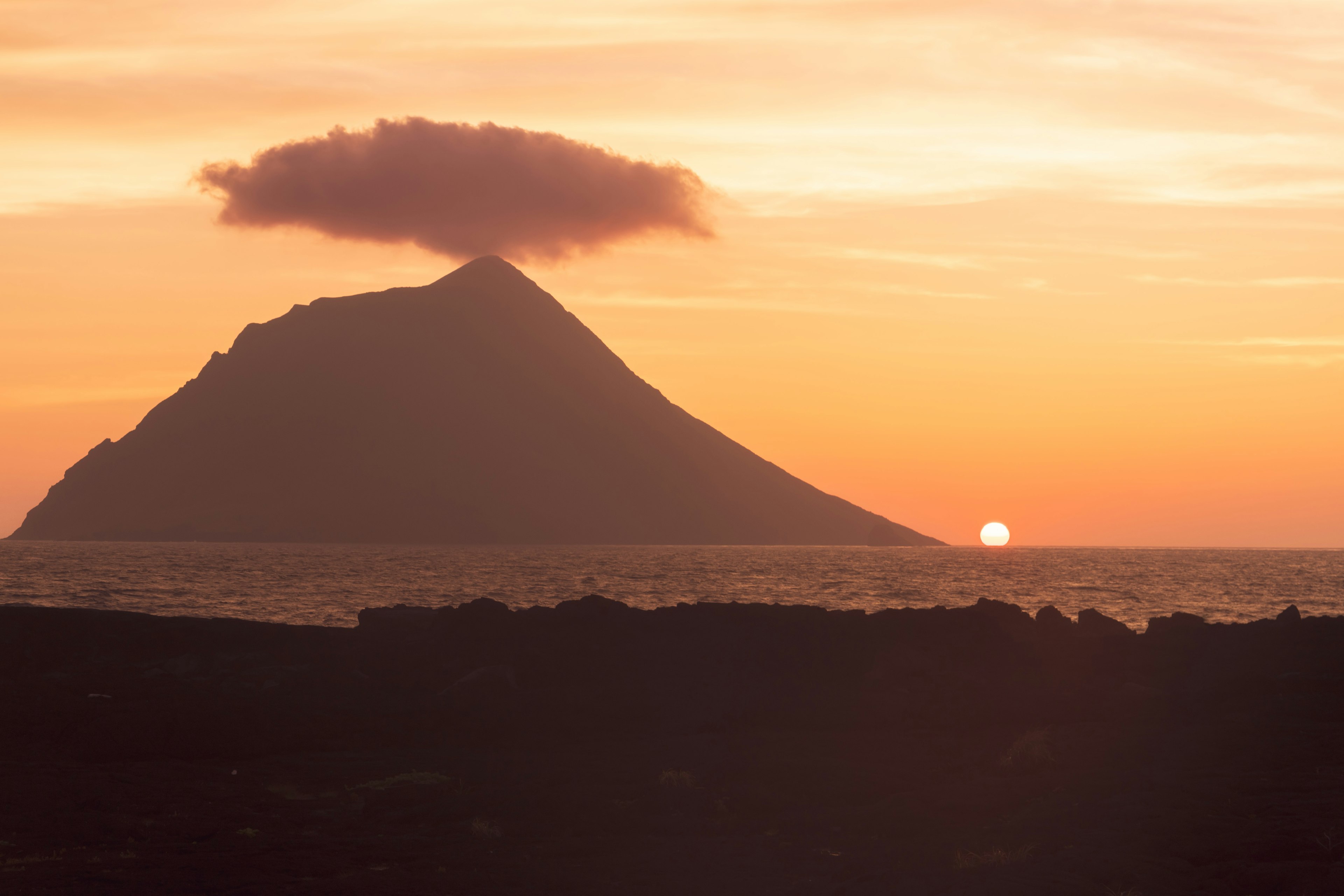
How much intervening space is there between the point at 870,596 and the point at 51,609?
2905 inches

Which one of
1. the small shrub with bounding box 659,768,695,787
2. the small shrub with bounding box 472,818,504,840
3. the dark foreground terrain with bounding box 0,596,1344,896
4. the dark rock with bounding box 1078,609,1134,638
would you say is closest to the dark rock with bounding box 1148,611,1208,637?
the dark foreground terrain with bounding box 0,596,1344,896

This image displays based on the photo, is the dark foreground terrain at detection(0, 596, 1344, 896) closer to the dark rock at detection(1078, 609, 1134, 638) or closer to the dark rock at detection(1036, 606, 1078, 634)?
the dark rock at detection(1036, 606, 1078, 634)

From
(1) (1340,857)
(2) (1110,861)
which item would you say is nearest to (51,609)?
(2) (1110,861)

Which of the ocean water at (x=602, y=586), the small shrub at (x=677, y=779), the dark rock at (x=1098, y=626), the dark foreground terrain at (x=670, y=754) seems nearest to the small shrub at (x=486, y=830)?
the dark foreground terrain at (x=670, y=754)

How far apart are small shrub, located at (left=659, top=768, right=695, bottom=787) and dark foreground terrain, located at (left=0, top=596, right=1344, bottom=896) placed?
109 mm

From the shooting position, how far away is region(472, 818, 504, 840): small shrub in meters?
20.4

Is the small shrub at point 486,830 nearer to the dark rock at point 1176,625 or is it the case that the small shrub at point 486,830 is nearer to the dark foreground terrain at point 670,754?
the dark foreground terrain at point 670,754

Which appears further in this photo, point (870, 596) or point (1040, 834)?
point (870, 596)

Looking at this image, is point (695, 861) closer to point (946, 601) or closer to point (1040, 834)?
point (1040, 834)

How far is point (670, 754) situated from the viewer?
1082 inches

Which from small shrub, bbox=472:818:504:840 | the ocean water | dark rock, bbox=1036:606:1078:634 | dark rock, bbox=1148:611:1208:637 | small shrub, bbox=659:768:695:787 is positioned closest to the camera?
small shrub, bbox=472:818:504:840

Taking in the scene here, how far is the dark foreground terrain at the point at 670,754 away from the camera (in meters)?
17.9

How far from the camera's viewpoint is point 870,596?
10175cm

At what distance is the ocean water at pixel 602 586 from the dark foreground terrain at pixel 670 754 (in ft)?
92.0
